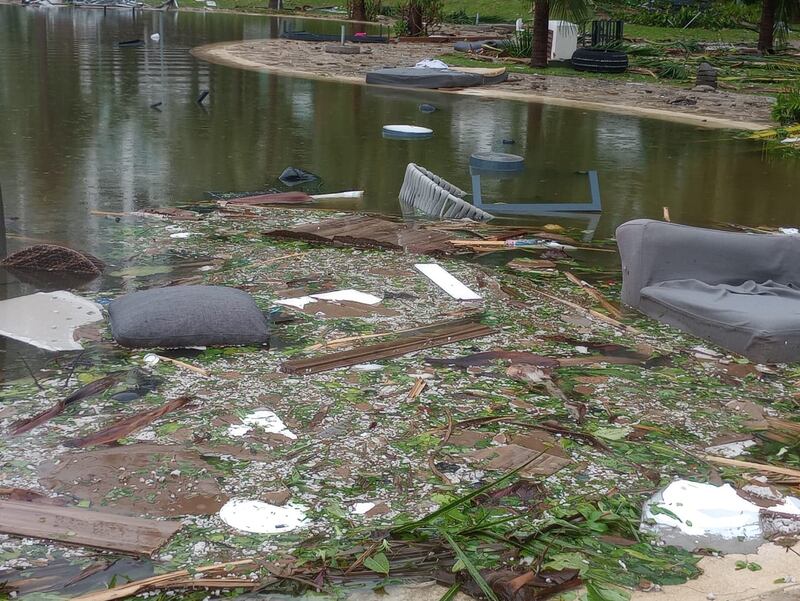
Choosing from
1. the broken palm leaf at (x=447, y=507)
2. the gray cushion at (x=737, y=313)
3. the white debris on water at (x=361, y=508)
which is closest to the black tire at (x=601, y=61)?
the gray cushion at (x=737, y=313)

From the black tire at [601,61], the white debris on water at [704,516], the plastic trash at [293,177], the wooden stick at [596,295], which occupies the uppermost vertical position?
the black tire at [601,61]

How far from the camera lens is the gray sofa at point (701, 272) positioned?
24.6 ft

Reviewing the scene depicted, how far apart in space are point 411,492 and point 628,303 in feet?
12.5

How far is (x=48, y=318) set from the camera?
24.2ft

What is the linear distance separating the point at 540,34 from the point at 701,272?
72.3ft

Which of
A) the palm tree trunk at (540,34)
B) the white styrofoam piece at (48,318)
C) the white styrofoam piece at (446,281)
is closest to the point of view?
the white styrofoam piece at (48,318)

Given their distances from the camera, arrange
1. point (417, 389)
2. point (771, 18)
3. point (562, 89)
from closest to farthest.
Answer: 1. point (417, 389)
2. point (562, 89)
3. point (771, 18)

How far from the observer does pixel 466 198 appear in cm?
1207

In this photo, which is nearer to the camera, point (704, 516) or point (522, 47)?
point (704, 516)

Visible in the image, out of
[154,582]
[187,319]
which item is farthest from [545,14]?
[154,582]

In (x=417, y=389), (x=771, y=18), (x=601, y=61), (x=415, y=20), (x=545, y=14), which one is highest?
(x=771, y=18)

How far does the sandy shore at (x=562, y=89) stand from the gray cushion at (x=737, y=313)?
43.1 feet

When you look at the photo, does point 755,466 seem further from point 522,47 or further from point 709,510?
point 522,47

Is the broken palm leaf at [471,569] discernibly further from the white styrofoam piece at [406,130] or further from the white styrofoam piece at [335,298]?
the white styrofoam piece at [406,130]
